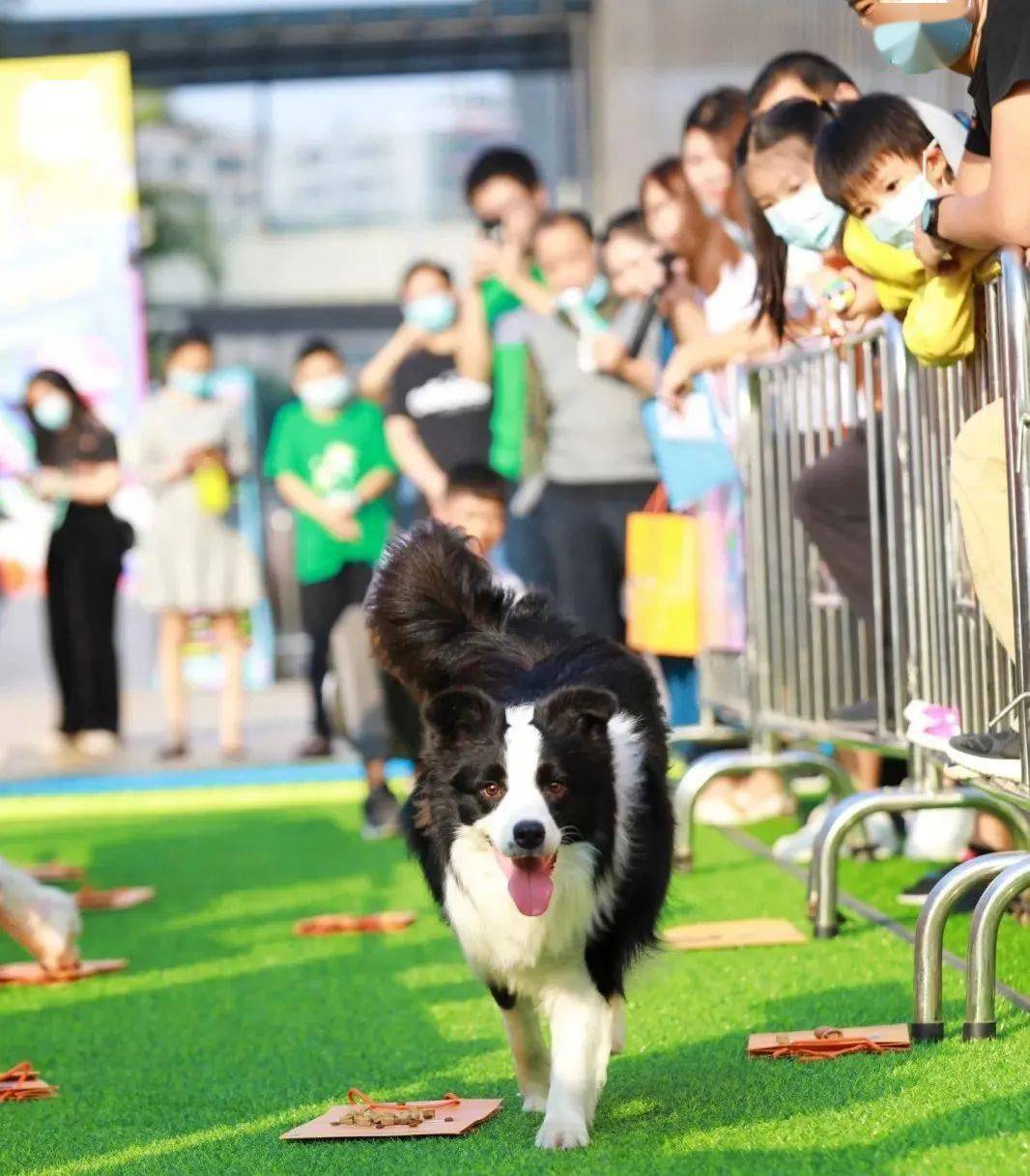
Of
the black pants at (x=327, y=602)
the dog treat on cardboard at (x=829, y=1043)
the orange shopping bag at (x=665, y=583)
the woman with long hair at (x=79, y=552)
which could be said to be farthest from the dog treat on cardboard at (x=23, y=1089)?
the woman with long hair at (x=79, y=552)

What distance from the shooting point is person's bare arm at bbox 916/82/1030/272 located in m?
3.93

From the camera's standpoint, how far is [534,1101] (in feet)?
13.1

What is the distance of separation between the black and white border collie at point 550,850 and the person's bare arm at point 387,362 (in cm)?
659

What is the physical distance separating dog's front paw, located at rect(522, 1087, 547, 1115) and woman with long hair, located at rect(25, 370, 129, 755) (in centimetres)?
923

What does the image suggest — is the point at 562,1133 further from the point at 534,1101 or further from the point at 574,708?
the point at 574,708

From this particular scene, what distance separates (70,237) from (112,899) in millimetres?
10815

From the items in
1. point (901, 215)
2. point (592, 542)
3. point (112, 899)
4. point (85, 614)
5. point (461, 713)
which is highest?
point (901, 215)

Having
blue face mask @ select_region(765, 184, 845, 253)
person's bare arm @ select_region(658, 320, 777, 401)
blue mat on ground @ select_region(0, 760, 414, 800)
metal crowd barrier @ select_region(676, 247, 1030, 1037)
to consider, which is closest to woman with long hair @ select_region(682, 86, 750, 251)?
person's bare arm @ select_region(658, 320, 777, 401)

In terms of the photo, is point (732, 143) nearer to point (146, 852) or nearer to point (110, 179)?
point (146, 852)

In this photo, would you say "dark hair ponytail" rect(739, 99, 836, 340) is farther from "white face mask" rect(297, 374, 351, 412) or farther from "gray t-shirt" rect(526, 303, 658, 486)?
"white face mask" rect(297, 374, 351, 412)

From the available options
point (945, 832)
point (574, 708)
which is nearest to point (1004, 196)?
point (574, 708)

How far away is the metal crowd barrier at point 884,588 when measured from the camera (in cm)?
415

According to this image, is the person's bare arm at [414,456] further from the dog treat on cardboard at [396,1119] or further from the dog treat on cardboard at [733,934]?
the dog treat on cardboard at [396,1119]

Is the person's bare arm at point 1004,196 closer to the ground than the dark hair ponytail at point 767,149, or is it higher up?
closer to the ground
